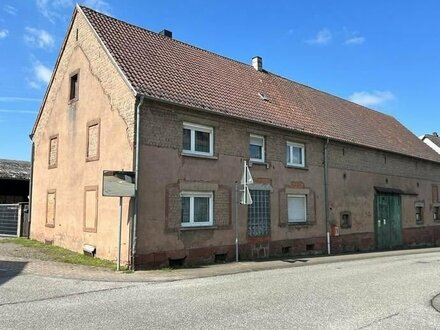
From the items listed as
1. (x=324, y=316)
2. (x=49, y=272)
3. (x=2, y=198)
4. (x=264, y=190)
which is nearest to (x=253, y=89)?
(x=264, y=190)

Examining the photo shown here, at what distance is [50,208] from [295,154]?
10404mm

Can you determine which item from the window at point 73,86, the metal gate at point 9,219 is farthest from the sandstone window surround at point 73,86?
the metal gate at point 9,219

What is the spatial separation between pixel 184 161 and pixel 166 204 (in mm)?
1606

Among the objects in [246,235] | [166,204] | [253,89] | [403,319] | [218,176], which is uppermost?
[253,89]

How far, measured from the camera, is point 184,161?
15352 millimetres

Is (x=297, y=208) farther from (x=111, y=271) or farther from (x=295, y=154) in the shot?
(x=111, y=271)

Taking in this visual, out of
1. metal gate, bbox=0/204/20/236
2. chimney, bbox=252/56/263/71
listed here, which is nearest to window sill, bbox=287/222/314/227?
chimney, bbox=252/56/263/71

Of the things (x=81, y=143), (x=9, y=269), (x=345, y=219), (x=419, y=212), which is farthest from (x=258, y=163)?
(x=419, y=212)

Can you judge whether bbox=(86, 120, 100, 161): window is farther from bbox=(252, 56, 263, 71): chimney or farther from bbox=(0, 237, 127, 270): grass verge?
bbox=(252, 56, 263, 71): chimney

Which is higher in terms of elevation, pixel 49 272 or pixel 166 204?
pixel 166 204

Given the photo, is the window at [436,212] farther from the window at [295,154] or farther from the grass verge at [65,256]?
the grass verge at [65,256]

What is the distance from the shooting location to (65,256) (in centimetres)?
1551

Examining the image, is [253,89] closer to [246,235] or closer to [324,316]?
[246,235]

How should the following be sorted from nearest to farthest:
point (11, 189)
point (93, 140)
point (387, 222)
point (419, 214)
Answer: point (93, 140) → point (387, 222) → point (419, 214) → point (11, 189)
